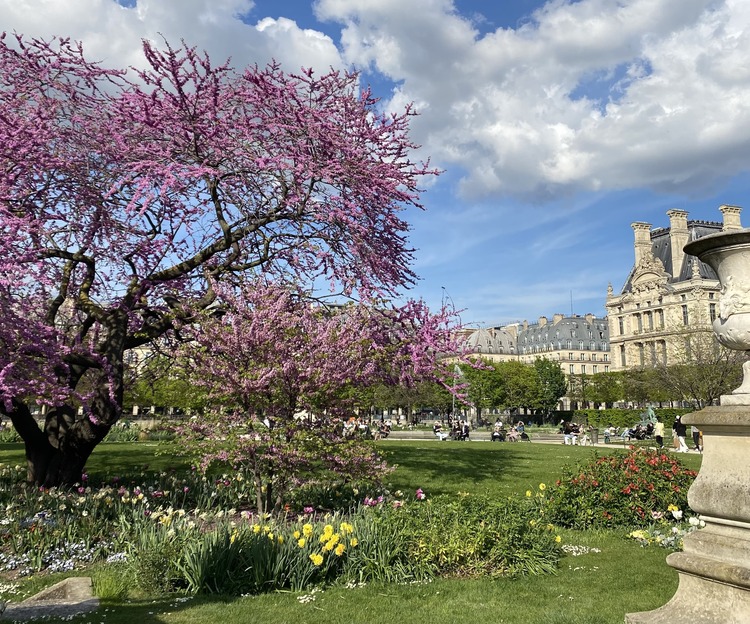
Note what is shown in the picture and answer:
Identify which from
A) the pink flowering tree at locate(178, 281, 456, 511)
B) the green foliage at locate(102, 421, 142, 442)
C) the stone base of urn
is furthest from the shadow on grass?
the green foliage at locate(102, 421, 142, 442)

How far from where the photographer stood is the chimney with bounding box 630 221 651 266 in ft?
316

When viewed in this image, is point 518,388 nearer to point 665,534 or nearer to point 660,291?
point 660,291

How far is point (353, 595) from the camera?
21.2ft

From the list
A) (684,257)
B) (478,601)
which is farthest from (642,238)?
(478,601)

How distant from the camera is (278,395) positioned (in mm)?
9688

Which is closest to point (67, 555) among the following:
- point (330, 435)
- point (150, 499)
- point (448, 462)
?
point (150, 499)

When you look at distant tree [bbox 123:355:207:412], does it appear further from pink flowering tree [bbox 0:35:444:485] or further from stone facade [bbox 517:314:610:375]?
stone facade [bbox 517:314:610:375]

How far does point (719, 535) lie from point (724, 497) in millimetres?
288

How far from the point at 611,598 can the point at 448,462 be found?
12964mm

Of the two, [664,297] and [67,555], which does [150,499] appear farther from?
[664,297]

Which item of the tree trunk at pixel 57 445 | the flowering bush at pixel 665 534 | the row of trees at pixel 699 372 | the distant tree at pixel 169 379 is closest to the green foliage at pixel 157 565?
the distant tree at pixel 169 379

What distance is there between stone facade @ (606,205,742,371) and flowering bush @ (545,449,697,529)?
74524mm

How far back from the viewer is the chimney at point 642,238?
316 ft

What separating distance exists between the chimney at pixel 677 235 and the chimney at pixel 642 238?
16.3ft
